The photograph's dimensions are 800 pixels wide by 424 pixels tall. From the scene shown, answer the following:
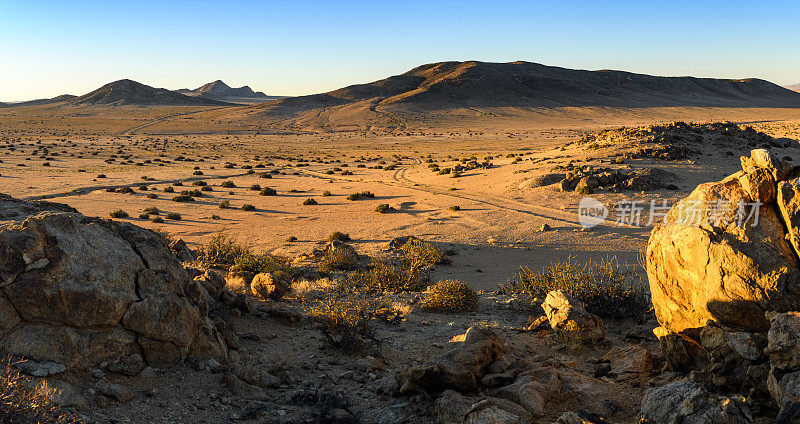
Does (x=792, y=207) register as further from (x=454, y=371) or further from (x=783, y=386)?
(x=454, y=371)

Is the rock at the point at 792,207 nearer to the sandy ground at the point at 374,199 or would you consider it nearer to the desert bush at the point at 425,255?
the sandy ground at the point at 374,199

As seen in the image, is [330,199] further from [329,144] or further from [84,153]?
[329,144]

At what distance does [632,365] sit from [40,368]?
6526 mm

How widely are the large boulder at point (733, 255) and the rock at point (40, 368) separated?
6.66 metres

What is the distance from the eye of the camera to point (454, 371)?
18.8 ft

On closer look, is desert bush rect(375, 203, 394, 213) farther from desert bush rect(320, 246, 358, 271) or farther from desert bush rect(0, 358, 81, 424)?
desert bush rect(0, 358, 81, 424)

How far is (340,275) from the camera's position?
1259 centimetres

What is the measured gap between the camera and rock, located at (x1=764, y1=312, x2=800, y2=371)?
4.17 meters

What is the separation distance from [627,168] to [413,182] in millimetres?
12172

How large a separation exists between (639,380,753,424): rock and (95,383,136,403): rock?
16.1 feet

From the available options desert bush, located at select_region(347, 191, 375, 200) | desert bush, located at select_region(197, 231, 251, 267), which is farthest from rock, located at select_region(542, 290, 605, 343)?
desert bush, located at select_region(347, 191, 375, 200)

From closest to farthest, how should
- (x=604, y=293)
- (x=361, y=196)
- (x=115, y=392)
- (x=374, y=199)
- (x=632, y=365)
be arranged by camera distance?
(x=115, y=392) < (x=632, y=365) < (x=604, y=293) < (x=374, y=199) < (x=361, y=196)

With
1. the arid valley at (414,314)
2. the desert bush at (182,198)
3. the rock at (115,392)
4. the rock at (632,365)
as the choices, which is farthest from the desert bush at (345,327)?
the desert bush at (182,198)

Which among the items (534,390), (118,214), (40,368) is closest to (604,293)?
(534,390)
